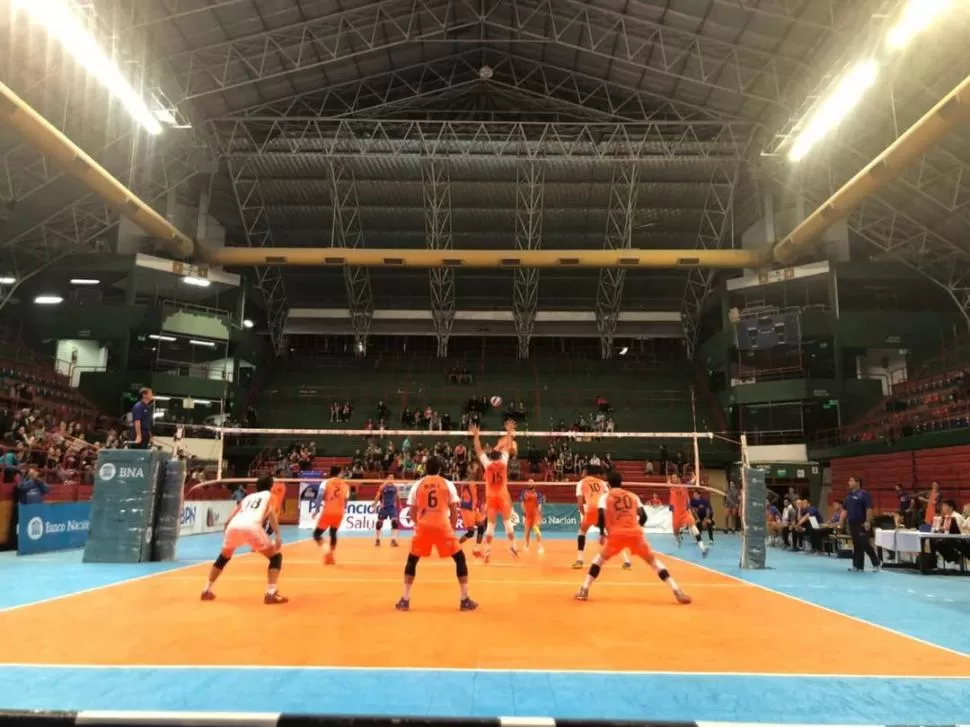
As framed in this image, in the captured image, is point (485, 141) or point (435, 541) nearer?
point (435, 541)

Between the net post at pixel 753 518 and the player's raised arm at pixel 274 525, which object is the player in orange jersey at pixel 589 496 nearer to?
the net post at pixel 753 518

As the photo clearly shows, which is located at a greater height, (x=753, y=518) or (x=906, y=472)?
(x=906, y=472)

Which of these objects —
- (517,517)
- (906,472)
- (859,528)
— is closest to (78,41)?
(517,517)

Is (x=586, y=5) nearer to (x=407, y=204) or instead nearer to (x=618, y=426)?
(x=407, y=204)

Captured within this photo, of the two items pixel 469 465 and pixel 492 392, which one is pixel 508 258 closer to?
pixel 469 465

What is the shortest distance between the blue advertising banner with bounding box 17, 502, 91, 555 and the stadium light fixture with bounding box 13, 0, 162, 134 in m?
13.7

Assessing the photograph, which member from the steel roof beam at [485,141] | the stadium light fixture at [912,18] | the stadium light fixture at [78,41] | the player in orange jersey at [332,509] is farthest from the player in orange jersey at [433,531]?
the steel roof beam at [485,141]

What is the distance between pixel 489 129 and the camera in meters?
37.8

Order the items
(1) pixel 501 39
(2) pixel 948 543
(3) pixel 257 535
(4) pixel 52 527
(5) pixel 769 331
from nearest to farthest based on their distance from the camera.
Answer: (3) pixel 257 535
(2) pixel 948 543
(4) pixel 52 527
(1) pixel 501 39
(5) pixel 769 331

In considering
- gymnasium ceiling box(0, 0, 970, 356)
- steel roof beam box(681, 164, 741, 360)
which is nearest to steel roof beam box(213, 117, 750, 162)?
gymnasium ceiling box(0, 0, 970, 356)

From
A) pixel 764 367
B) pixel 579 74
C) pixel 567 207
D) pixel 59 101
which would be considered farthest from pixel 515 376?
pixel 59 101

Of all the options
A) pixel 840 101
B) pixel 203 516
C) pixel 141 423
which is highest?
pixel 840 101

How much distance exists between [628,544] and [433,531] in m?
2.88

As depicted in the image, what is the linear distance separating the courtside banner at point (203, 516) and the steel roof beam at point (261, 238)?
15417mm
